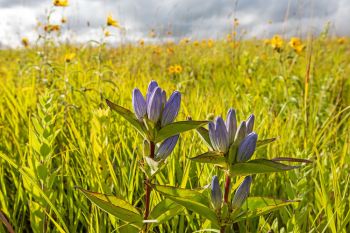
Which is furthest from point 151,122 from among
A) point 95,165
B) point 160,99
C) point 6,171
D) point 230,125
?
point 6,171

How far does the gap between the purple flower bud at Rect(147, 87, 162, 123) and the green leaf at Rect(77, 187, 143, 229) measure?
16 centimetres

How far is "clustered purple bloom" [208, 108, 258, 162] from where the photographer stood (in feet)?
2.06

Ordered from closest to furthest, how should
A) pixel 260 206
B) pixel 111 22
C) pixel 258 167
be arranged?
1. pixel 258 167
2. pixel 260 206
3. pixel 111 22

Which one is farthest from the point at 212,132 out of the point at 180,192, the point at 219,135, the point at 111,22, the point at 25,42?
the point at 25,42

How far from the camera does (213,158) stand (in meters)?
0.64

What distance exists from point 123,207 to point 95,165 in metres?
0.50

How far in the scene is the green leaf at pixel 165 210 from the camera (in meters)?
0.70

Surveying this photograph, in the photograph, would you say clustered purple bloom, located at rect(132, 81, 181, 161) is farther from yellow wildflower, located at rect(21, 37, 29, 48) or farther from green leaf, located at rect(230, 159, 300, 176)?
yellow wildflower, located at rect(21, 37, 29, 48)

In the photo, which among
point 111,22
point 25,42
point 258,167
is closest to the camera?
point 258,167

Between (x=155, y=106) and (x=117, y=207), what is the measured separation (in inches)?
7.7

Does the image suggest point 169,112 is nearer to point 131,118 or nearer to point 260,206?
point 131,118

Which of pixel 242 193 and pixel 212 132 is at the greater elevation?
pixel 212 132

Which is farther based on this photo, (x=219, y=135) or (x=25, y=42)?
(x=25, y=42)

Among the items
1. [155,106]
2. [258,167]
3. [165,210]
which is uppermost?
[155,106]
